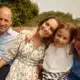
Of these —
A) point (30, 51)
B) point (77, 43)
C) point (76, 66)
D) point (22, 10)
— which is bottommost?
point (22, 10)

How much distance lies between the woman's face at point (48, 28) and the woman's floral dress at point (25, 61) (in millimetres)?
126

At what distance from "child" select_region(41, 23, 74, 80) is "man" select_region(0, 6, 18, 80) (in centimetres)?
40

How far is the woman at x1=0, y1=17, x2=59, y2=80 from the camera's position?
2.98m

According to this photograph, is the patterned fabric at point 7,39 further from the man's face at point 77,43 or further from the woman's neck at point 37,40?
the man's face at point 77,43

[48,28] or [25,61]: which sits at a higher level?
[48,28]

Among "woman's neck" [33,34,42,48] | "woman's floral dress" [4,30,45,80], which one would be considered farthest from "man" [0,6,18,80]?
"woman's neck" [33,34,42,48]

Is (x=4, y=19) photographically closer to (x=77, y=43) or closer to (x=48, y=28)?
(x=48, y=28)

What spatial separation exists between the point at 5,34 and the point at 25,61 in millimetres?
457

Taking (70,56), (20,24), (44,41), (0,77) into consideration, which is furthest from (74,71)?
(20,24)

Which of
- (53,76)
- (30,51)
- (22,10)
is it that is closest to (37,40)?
(30,51)

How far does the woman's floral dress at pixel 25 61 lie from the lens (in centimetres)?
299

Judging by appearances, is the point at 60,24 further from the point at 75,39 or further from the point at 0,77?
the point at 0,77

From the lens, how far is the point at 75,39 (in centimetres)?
295

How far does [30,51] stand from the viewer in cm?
299
